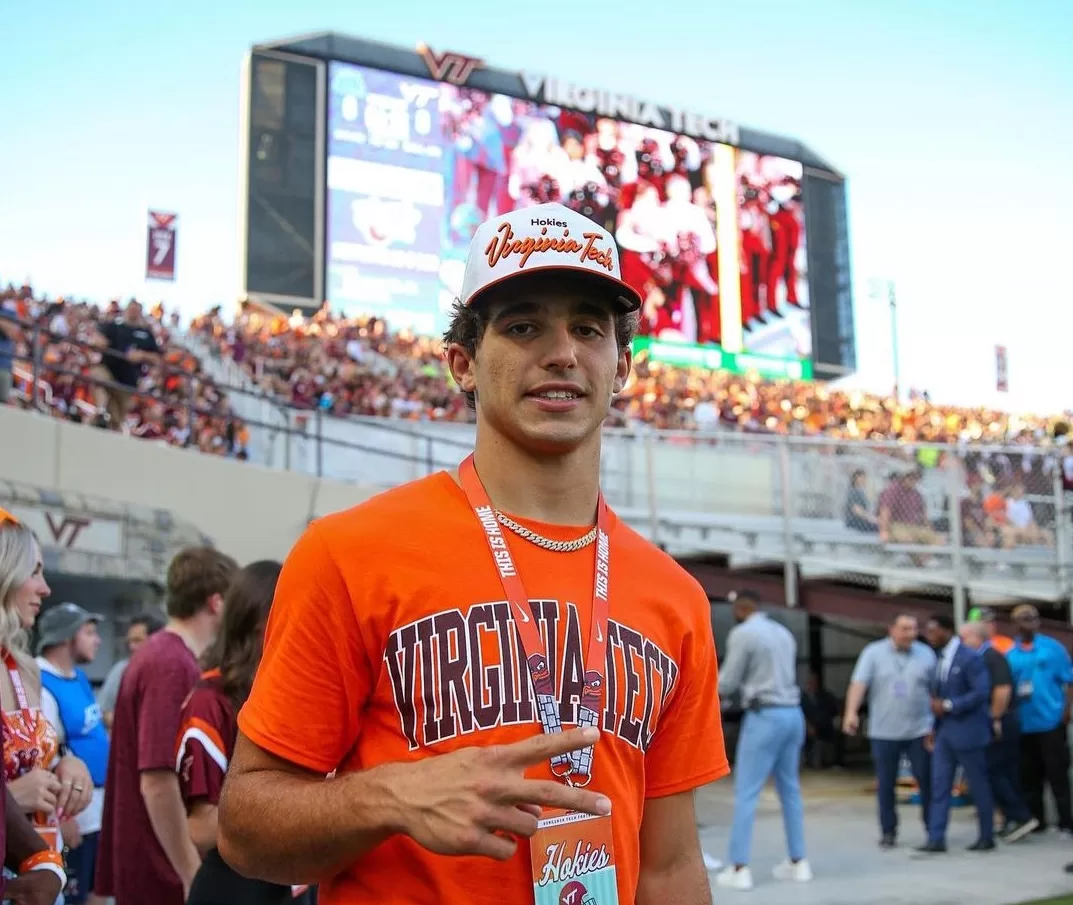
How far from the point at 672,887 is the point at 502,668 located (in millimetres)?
558

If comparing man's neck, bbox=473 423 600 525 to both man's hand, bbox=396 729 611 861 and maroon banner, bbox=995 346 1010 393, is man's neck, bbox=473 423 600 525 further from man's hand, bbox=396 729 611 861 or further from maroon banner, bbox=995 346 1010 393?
maroon banner, bbox=995 346 1010 393

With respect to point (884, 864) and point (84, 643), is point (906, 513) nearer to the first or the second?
point (884, 864)

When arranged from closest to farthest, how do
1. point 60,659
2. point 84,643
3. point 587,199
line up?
point 60,659, point 84,643, point 587,199

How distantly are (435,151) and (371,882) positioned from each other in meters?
27.8

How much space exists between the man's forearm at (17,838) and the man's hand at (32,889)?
0.20 feet

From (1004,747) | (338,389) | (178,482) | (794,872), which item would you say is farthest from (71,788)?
(338,389)

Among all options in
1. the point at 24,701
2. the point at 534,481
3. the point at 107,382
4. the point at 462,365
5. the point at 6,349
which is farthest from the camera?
the point at 107,382

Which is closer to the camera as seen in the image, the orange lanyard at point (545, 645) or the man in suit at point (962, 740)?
the orange lanyard at point (545, 645)

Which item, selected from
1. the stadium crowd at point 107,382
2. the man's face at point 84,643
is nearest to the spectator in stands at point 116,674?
the man's face at point 84,643

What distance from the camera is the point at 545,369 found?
6.91 ft

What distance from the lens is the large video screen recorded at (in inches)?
1077

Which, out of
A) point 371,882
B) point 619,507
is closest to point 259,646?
point 371,882

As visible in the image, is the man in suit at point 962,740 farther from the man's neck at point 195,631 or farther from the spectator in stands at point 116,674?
the man's neck at point 195,631

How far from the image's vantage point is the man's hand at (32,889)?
298cm
